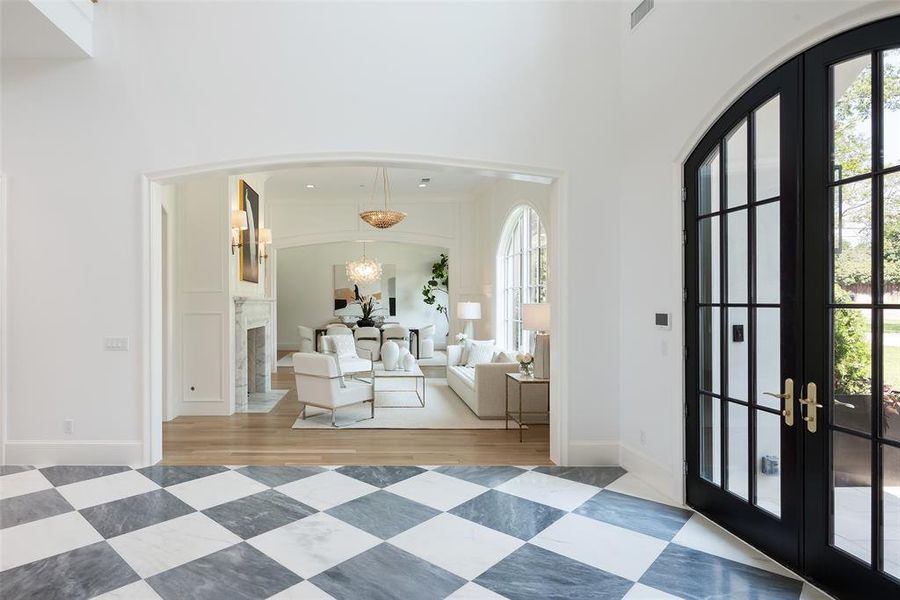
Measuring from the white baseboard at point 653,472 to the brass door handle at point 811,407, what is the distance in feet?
4.06

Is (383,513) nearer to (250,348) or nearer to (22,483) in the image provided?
(22,483)

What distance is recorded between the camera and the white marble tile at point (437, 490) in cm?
363

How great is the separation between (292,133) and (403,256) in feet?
34.9

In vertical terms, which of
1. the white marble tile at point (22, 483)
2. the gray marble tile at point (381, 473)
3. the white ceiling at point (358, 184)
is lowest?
the gray marble tile at point (381, 473)

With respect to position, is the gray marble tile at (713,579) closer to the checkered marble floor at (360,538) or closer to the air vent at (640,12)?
the checkered marble floor at (360,538)

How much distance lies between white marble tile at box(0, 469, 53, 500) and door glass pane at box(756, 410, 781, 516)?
4857 millimetres

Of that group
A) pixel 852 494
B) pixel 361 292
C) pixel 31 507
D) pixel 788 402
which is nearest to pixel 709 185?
pixel 788 402

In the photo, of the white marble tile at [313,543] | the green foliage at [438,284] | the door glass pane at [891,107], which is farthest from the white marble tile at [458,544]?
the green foliage at [438,284]

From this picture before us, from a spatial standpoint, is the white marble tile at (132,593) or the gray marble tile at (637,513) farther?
A: the gray marble tile at (637,513)

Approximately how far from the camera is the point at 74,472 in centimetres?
421

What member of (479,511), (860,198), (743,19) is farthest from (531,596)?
(743,19)

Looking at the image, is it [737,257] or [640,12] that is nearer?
[737,257]

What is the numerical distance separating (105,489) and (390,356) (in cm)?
439

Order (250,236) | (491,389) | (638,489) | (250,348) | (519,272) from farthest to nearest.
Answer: (519,272), (250,348), (250,236), (491,389), (638,489)
